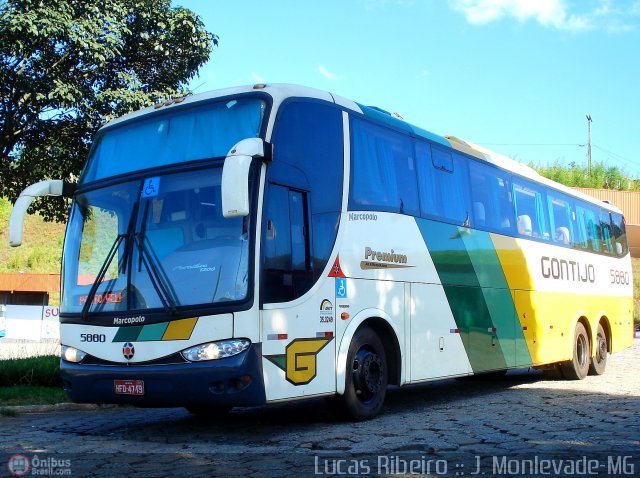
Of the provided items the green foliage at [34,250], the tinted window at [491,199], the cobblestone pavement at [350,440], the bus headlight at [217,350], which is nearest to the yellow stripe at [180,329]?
the bus headlight at [217,350]

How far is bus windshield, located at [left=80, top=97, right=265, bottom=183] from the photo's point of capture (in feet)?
25.6

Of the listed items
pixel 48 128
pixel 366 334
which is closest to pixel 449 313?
pixel 366 334

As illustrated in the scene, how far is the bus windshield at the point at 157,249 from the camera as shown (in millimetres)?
7242

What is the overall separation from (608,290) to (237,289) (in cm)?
1139

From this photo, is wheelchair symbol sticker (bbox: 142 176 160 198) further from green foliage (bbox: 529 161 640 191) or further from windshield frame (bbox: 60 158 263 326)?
green foliage (bbox: 529 161 640 191)

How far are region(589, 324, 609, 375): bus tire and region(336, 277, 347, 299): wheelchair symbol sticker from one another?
8.60 meters

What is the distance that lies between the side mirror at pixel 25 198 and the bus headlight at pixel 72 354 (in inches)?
48.0

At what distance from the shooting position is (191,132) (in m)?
8.05

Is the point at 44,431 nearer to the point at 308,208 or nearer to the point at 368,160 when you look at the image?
the point at 308,208

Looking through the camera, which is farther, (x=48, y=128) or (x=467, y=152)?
(x=48, y=128)

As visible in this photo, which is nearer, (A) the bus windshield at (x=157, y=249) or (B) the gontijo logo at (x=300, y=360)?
(A) the bus windshield at (x=157, y=249)

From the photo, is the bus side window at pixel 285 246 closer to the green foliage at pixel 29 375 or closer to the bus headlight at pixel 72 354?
the bus headlight at pixel 72 354

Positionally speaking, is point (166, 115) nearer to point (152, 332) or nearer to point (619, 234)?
point (152, 332)

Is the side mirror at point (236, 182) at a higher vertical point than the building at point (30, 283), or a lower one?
lower
